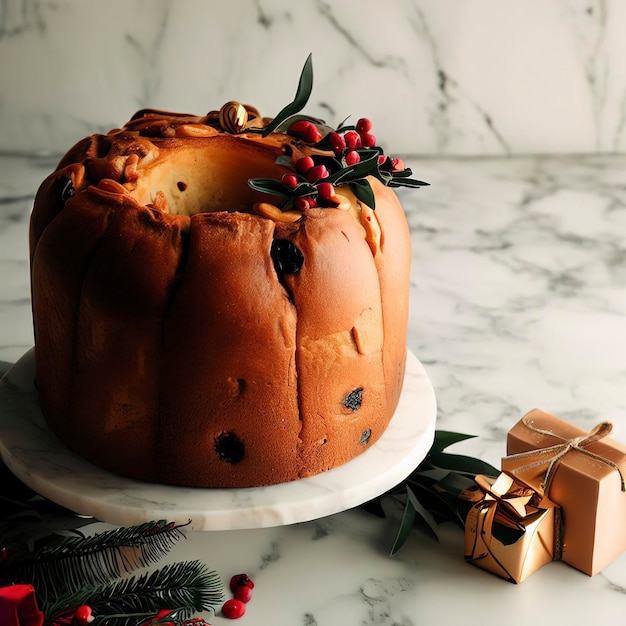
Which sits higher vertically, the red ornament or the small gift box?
the red ornament

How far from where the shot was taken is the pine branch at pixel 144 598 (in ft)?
3.48

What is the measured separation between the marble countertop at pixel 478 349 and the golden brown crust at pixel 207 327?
15 centimetres

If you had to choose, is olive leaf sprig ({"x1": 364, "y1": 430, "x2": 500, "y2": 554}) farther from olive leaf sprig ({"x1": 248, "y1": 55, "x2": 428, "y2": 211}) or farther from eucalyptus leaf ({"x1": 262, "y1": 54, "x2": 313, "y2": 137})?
eucalyptus leaf ({"x1": 262, "y1": 54, "x2": 313, "y2": 137})

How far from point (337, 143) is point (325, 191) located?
0.11m

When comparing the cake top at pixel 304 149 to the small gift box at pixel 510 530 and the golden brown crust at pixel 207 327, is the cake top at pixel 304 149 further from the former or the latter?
the small gift box at pixel 510 530

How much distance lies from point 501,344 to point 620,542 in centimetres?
55

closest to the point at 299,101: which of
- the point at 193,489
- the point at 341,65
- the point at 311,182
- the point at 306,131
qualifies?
the point at 306,131

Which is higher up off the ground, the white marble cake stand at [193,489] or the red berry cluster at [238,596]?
the white marble cake stand at [193,489]

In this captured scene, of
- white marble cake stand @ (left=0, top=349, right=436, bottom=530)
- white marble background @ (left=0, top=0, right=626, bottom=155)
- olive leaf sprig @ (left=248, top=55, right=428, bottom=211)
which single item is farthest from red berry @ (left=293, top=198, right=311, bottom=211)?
white marble background @ (left=0, top=0, right=626, bottom=155)

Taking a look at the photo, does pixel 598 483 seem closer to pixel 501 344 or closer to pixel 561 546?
pixel 561 546

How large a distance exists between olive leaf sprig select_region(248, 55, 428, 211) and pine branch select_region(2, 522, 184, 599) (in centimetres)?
40

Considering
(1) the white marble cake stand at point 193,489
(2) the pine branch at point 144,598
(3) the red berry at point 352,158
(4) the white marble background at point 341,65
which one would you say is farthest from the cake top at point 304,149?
(4) the white marble background at point 341,65

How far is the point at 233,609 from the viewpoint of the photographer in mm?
1175

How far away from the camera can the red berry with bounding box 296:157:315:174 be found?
1231 mm
